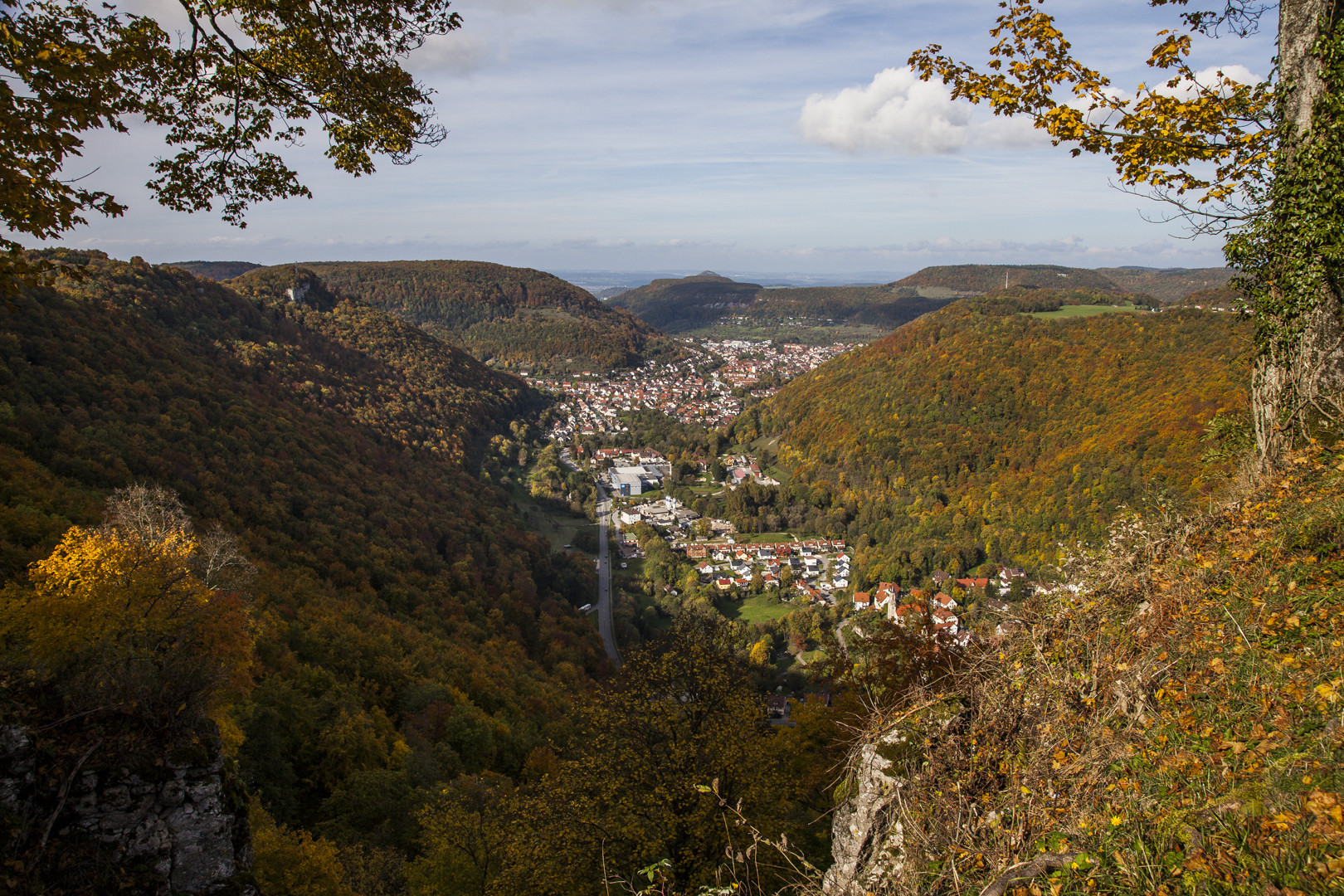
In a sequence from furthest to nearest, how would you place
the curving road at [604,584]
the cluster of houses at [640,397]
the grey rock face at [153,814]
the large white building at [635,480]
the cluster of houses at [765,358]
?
the cluster of houses at [765,358]
the cluster of houses at [640,397]
the large white building at [635,480]
the curving road at [604,584]
the grey rock face at [153,814]

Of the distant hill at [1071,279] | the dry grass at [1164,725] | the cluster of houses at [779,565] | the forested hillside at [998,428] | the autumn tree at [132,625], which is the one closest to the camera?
the dry grass at [1164,725]

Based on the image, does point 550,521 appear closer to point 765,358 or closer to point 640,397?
point 640,397

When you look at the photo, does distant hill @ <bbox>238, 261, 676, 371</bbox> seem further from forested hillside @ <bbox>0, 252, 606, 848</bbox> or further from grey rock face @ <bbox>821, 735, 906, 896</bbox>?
grey rock face @ <bbox>821, 735, 906, 896</bbox>

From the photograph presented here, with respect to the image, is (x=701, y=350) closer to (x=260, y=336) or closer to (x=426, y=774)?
(x=260, y=336)

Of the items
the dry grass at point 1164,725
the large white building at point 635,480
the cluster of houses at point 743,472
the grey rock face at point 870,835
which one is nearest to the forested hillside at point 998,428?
the cluster of houses at point 743,472

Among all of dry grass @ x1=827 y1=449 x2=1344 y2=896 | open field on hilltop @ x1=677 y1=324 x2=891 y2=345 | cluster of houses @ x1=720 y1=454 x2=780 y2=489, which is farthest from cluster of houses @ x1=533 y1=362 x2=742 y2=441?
dry grass @ x1=827 y1=449 x2=1344 y2=896

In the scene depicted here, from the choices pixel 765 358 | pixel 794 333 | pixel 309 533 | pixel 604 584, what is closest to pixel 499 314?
pixel 765 358

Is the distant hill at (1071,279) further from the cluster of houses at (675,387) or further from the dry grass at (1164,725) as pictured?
the dry grass at (1164,725)
